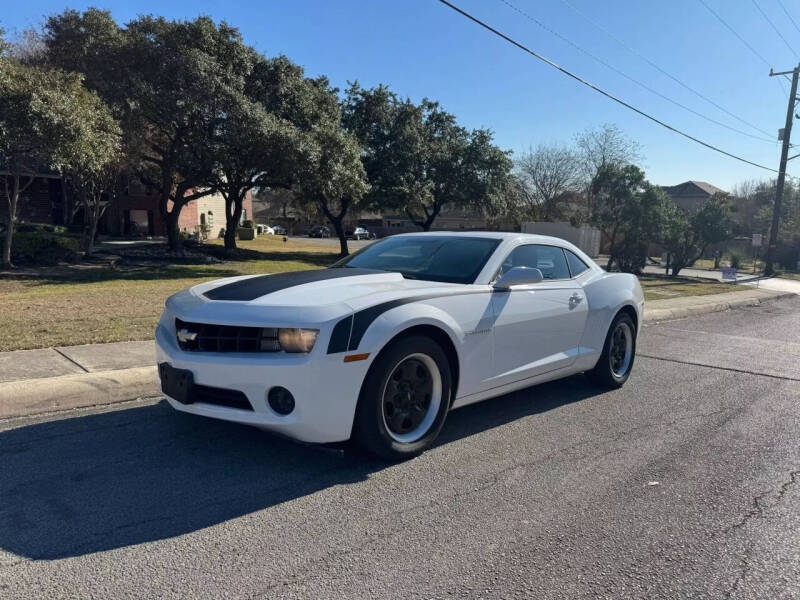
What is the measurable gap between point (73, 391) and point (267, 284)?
2.20 metres

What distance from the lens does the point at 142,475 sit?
11.8ft

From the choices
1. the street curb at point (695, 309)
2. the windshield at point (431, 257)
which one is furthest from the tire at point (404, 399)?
the street curb at point (695, 309)

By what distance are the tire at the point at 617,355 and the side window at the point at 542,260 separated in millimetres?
865

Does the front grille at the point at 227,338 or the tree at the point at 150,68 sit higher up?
the tree at the point at 150,68

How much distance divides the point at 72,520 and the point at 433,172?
2938 cm

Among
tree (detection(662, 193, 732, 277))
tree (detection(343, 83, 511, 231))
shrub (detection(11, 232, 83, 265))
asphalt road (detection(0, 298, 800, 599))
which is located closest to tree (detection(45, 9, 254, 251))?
shrub (detection(11, 232, 83, 265))

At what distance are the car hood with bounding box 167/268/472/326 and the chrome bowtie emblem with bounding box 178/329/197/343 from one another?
10 centimetres

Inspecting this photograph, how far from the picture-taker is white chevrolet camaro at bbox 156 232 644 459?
3443 millimetres

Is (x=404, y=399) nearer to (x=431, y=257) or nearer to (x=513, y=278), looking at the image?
(x=513, y=278)

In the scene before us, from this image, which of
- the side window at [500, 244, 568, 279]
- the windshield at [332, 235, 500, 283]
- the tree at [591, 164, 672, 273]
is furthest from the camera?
the tree at [591, 164, 672, 273]

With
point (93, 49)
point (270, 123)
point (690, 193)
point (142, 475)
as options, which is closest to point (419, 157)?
point (270, 123)

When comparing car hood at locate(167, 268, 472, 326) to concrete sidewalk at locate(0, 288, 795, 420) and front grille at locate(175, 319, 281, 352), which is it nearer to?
Answer: front grille at locate(175, 319, 281, 352)

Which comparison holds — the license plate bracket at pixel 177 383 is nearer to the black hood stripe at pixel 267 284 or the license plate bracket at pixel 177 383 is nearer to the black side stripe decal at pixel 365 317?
the black hood stripe at pixel 267 284

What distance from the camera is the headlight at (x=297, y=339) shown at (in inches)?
135
